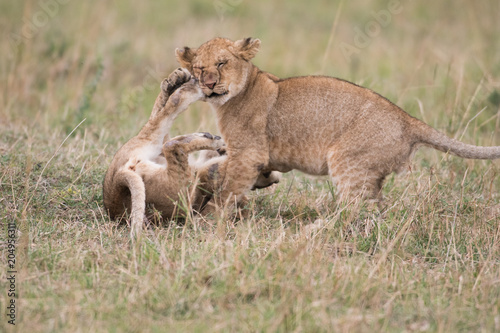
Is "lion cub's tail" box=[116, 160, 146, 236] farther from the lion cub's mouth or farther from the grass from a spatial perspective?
the lion cub's mouth

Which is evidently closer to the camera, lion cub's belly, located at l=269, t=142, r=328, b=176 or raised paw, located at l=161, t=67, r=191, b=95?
lion cub's belly, located at l=269, t=142, r=328, b=176

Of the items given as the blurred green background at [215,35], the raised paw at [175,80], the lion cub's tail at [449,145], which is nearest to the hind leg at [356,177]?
the lion cub's tail at [449,145]

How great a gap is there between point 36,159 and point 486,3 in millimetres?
8283

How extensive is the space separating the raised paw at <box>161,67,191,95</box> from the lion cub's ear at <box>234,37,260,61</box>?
40cm

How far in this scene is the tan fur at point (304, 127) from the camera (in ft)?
15.8

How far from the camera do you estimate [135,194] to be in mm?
4539

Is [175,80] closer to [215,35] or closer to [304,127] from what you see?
[304,127]

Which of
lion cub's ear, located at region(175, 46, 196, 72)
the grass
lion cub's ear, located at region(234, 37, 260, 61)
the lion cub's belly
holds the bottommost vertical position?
the grass

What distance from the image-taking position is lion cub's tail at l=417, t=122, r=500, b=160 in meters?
4.75

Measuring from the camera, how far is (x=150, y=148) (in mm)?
5219

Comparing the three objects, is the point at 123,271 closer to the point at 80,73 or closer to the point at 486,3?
the point at 80,73

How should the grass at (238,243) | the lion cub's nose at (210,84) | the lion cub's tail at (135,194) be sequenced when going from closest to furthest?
the grass at (238,243)
the lion cub's tail at (135,194)
the lion cub's nose at (210,84)

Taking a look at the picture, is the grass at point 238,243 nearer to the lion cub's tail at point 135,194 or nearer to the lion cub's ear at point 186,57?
the lion cub's tail at point 135,194

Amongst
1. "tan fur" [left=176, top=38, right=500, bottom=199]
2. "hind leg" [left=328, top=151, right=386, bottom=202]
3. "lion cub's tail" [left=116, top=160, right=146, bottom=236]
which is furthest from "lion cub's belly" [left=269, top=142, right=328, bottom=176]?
"lion cub's tail" [left=116, top=160, right=146, bottom=236]
